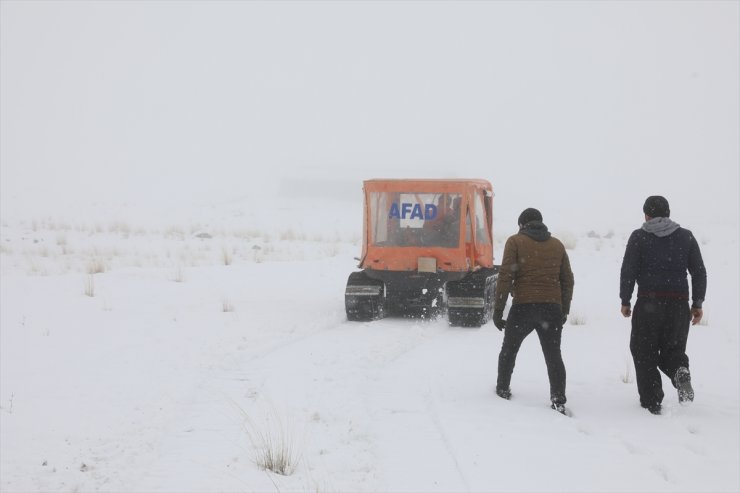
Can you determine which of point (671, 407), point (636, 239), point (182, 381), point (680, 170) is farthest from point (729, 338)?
point (680, 170)

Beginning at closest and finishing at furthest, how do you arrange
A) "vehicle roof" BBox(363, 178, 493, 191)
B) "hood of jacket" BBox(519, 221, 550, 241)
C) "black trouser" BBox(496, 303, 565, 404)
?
"black trouser" BBox(496, 303, 565, 404) < "hood of jacket" BBox(519, 221, 550, 241) < "vehicle roof" BBox(363, 178, 493, 191)

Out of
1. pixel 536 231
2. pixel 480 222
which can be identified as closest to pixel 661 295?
pixel 536 231

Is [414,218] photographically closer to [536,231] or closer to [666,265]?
[536,231]

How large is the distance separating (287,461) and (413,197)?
7391 millimetres

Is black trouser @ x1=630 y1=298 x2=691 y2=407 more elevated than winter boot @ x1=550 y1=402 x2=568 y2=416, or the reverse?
black trouser @ x1=630 y1=298 x2=691 y2=407

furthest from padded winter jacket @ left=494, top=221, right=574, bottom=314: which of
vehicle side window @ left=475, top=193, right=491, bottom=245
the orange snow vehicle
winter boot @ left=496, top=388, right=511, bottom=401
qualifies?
vehicle side window @ left=475, top=193, right=491, bottom=245

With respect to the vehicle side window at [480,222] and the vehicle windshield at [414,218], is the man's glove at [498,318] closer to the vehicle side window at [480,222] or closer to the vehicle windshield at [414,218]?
the vehicle windshield at [414,218]

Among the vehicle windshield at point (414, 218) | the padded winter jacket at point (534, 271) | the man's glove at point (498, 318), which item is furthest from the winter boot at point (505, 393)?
the vehicle windshield at point (414, 218)

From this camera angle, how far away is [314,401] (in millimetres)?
6629

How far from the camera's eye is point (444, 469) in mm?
5023

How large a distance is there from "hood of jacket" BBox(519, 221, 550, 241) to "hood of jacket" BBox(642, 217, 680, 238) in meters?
0.93

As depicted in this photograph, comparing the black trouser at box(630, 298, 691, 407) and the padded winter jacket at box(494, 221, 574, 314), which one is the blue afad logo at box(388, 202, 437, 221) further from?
the black trouser at box(630, 298, 691, 407)

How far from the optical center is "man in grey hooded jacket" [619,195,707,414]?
6344 millimetres

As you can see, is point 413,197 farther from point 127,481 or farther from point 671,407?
point 127,481
